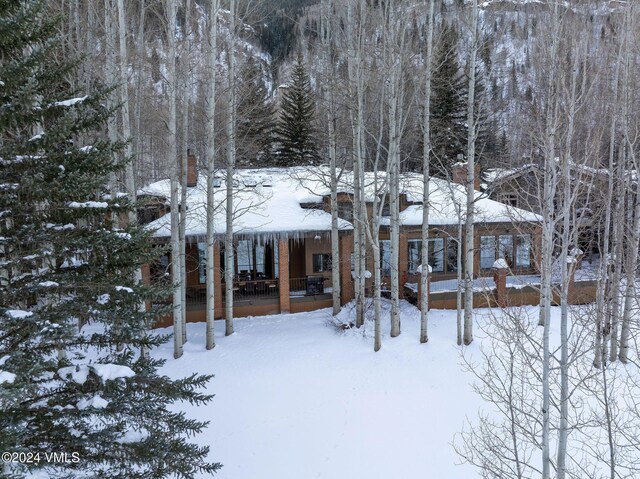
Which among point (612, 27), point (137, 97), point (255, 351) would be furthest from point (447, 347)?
point (137, 97)

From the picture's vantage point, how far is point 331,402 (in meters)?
10.1

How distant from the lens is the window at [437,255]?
1922 centimetres

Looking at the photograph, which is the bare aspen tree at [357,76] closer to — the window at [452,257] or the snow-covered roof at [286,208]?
the snow-covered roof at [286,208]

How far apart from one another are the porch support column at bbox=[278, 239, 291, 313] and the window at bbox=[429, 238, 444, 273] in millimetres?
7460

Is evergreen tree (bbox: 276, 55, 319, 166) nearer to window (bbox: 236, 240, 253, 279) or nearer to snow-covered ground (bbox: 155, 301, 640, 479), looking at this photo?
window (bbox: 236, 240, 253, 279)

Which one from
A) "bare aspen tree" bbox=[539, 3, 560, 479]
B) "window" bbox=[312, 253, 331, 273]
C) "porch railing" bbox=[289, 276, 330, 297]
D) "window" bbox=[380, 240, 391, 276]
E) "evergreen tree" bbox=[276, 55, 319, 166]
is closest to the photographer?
"bare aspen tree" bbox=[539, 3, 560, 479]

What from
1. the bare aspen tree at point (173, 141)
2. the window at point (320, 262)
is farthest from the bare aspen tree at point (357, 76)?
the window at point (320, 262)

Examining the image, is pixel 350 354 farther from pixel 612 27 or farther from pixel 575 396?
pixel 612 27

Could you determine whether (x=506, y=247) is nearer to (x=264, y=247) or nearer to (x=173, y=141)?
(x=264, y=247)

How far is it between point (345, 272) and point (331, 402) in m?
6.82

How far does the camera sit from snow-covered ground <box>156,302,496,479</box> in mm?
8406

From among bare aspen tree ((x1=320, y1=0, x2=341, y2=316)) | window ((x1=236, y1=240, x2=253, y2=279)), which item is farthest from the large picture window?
window ((x1=236, y1=240, x2=253, y2=279))

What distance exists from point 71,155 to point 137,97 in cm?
974

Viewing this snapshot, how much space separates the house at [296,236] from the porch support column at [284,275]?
4 centimetres
